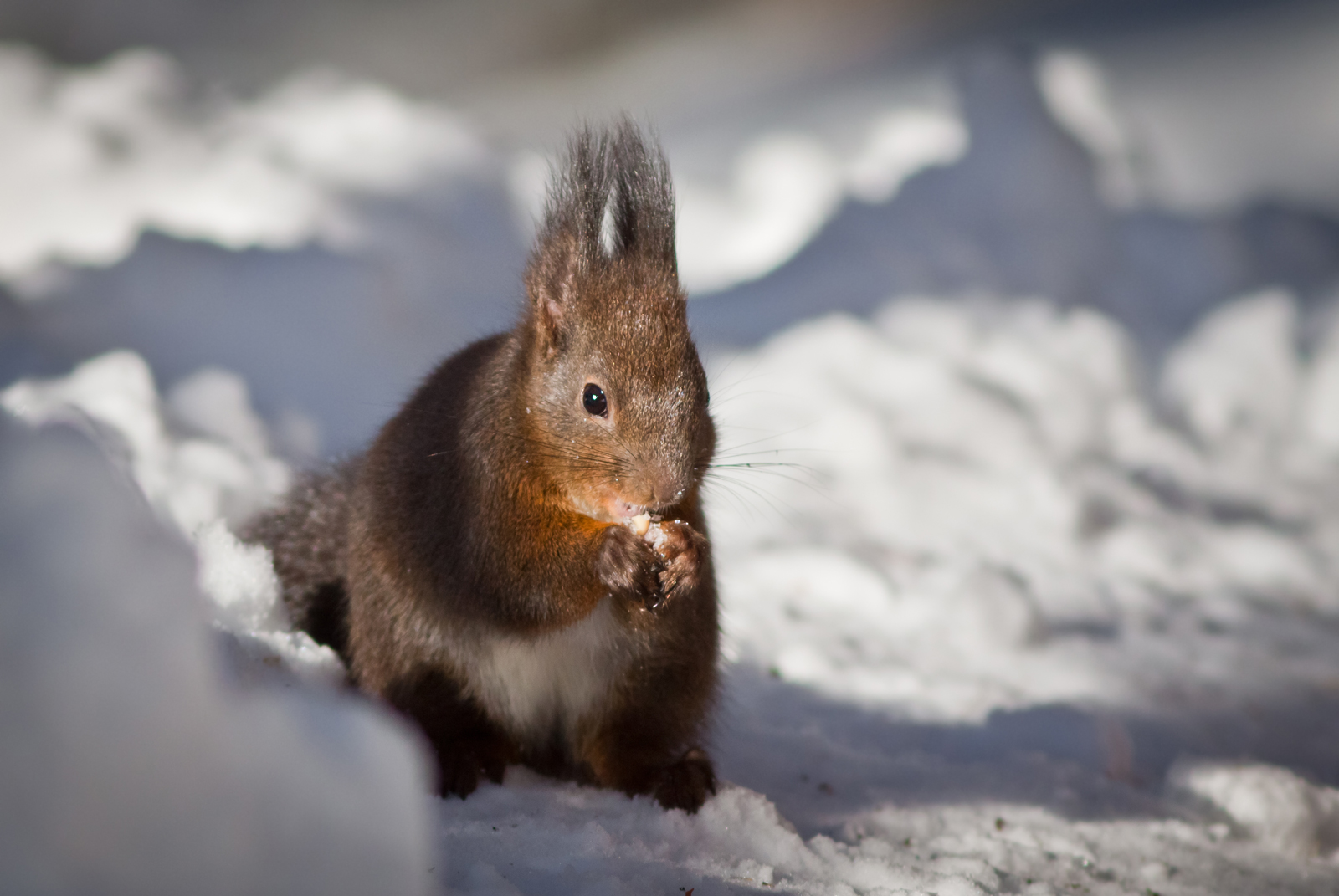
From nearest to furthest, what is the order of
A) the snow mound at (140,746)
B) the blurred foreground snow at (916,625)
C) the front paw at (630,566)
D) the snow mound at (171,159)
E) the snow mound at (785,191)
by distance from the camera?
1. the snow mound at (140,746)
2. the blurred foreground snow at (916,625)
3. the front paw at (630,566)
4. the snow mound at (171,159)
5. the snow mound at (785,191)

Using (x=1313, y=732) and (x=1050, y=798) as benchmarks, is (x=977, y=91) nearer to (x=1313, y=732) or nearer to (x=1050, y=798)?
(x=1313, y=732)

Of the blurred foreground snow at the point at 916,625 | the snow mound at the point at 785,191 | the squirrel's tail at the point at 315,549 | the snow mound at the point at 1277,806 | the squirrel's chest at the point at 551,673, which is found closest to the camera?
the blurred foreground snow at the point at 916,625

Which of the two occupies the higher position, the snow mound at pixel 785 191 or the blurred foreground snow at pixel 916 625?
the snow mound at pixel 785 191

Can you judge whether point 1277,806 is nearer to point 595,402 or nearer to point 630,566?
point 630,566

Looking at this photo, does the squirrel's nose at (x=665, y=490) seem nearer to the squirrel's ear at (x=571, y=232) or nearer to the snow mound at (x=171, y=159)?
the squirrel's ear at (x=571, y=232)

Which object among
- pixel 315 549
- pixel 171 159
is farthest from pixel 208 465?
pixel 171 159

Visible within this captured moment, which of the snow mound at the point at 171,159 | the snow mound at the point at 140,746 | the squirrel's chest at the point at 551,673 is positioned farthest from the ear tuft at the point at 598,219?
the snow mound at the point at 171,159

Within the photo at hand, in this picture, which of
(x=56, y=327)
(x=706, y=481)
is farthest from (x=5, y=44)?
(x=706, y=481)
